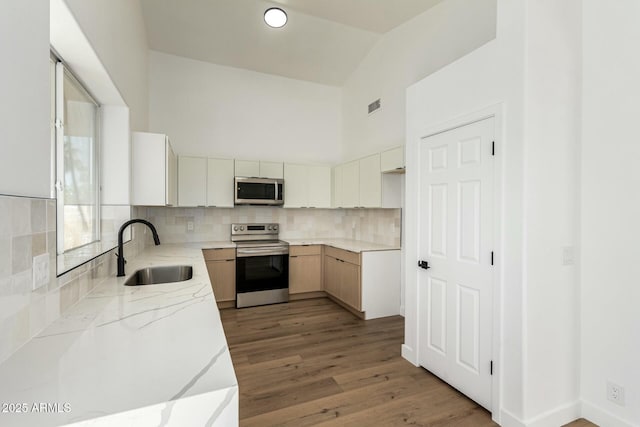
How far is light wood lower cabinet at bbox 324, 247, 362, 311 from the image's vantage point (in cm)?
377

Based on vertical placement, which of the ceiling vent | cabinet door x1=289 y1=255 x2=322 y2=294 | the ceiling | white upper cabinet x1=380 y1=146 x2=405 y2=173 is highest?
the ceiling

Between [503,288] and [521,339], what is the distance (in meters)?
0.30

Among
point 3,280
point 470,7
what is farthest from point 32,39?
point 470,7

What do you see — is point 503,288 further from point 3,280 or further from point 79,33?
point 79,33

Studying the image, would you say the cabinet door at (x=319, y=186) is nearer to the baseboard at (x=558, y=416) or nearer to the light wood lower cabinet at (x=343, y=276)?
the light wood lower cabinet at (x=343, y=276)

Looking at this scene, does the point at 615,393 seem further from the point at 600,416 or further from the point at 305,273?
the point at 305,273

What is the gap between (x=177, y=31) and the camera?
152 inches

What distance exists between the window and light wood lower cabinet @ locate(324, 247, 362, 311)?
2.70 metres

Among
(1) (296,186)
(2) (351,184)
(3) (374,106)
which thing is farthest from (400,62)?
(1) (296,186)

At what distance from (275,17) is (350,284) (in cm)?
351

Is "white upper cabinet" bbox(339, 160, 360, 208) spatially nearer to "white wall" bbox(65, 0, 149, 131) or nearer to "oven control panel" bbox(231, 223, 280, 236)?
"oven control panel" bbox(231, 223, 280, 236)

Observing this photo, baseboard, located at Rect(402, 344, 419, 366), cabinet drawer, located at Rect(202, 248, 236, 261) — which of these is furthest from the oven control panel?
baseboard, located at Rect(402, 344, 419, 366)

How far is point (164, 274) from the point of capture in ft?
8.07

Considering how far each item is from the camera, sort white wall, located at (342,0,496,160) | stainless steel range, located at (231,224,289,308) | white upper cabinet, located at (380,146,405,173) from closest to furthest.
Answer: white wall, located at (342,0,496,160)
white upper cabinet, located at (380,146,405,173)
stainless steel range, located at (231,224,289,308)
